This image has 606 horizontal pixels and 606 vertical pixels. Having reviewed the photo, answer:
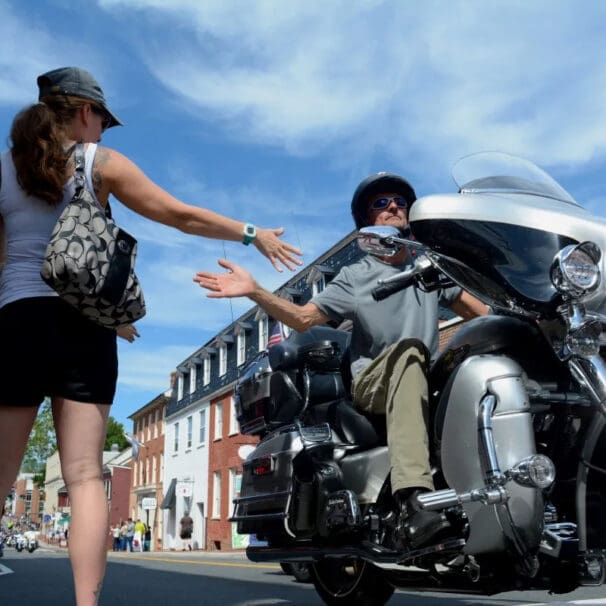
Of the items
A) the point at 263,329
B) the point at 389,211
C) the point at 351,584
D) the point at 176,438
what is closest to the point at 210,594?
the point at 351,584

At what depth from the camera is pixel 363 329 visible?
3.89 metres

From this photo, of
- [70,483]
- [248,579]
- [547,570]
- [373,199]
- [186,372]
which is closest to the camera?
[70,483]

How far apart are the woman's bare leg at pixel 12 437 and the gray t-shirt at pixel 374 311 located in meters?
1.62

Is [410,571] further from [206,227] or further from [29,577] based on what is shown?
[29,577]

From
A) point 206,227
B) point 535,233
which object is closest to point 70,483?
point 206,227

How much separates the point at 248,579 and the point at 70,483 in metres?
5.75

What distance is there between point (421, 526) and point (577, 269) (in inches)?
38.1

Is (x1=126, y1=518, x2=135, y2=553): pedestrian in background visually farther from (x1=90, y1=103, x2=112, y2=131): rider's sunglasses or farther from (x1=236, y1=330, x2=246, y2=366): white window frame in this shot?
(x1=90, y1=103, x2=112, y2=131): rider's sunglasses

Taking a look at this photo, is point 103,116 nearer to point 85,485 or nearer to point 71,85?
point 71,85

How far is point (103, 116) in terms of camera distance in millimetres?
2820

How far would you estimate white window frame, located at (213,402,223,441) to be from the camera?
139ft

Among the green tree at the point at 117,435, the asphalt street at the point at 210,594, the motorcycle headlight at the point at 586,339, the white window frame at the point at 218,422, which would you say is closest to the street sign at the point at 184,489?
the white window frame at the point at 218,422

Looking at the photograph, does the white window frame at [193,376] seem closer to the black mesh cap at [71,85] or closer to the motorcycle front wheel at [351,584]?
the motorcycle front wheel at [351,584]

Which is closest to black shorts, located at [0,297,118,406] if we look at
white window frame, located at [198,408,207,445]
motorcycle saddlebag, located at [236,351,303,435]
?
motorcycle saddlebag, located at [236,351,303,435]
